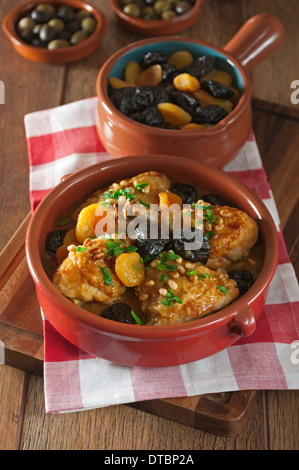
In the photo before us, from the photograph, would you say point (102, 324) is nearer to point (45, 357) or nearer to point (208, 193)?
point (45, 357)

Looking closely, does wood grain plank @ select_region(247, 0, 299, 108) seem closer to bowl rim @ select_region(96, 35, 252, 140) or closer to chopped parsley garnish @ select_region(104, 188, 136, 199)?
bowl rim @ select_region(96, 35, 252, 140)

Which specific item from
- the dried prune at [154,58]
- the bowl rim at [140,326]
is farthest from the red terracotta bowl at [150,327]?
the dried prune at [154,58]

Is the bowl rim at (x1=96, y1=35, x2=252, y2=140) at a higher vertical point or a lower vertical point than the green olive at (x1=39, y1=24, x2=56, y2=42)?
higher

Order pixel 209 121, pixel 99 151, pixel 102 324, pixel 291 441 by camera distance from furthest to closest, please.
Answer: pixel 99 151, pixel 209 121, pixel 291 441, pixel 102 324

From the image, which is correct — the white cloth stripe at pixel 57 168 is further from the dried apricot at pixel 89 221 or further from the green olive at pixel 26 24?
the green olive at pixel 26 24

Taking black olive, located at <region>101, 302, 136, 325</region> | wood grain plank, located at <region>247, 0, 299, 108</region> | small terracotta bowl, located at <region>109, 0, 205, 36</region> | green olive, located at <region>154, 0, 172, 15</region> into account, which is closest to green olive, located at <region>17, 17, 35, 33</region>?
small terracotta bowl, located at <region>109, 0, 205, 36</region>

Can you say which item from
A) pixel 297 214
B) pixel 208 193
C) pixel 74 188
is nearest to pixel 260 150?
pixel 297 214
